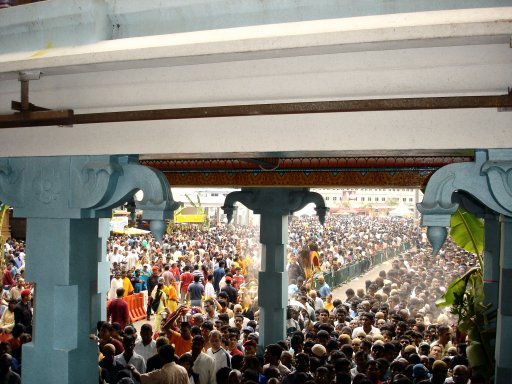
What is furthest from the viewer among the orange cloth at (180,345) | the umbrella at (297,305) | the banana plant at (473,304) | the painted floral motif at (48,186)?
the umbrella at (297,305)

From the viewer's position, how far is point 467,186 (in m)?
2.31

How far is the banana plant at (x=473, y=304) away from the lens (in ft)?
16.8

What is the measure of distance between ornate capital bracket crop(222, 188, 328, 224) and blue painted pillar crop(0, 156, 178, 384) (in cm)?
496

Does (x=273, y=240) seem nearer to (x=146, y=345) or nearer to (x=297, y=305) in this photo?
(x=297, y=305)

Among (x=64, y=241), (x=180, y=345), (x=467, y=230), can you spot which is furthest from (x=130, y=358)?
(x=467, y=230)

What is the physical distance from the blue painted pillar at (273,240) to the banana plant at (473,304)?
2.24m

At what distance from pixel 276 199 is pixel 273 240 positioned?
673mm

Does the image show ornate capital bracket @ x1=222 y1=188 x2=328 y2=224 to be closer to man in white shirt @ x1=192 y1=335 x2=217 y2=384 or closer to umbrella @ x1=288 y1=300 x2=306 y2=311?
umbrella @ x1=288 y1=300 x2=306 y2=311

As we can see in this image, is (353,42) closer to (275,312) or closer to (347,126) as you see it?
(347,126)

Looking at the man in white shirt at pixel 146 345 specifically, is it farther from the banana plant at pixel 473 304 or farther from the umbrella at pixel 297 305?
the umbrella at pixel 297 305

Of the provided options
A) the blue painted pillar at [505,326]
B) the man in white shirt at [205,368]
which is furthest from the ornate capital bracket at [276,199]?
the blue painted pillar at [505,326]

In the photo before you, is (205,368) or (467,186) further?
(205,368)

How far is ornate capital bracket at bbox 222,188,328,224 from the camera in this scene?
804cm

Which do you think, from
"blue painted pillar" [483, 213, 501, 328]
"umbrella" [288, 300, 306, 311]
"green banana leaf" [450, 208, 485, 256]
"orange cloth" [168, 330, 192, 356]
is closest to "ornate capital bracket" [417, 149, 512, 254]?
"blue painted pillar" [483, 213, 501, 328]
